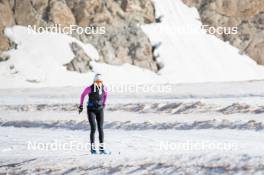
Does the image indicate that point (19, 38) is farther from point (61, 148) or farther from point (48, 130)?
point (61, 148)

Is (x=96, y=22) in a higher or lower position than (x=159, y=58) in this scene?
higher

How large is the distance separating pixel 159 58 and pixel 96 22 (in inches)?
278

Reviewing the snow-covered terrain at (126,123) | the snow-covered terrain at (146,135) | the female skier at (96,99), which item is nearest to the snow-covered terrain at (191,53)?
the snow-covered terrain at (126,123)

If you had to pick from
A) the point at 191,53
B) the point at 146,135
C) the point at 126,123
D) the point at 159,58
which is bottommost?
the point at 146,135

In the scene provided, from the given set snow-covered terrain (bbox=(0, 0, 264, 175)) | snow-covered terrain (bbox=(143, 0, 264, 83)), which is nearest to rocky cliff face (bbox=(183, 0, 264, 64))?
snow-covered terrain (bbox=(143, 0, 264, 83))

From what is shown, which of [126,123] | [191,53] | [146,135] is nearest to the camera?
[146,135]

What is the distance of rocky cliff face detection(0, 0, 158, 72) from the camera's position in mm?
45562

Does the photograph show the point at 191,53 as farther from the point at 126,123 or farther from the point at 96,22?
the point at 126,123

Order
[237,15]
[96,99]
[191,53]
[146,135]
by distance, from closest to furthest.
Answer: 1. [96,99]
2. [146,135]
3. [191,53]
4. [237,15]

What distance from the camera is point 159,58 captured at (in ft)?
153

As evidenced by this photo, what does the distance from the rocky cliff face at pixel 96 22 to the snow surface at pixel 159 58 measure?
937 mm

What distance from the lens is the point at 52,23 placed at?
152 ft

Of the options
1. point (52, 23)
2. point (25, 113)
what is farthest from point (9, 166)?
point (52, 23)

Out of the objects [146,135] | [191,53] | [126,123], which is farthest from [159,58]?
[146,135]
